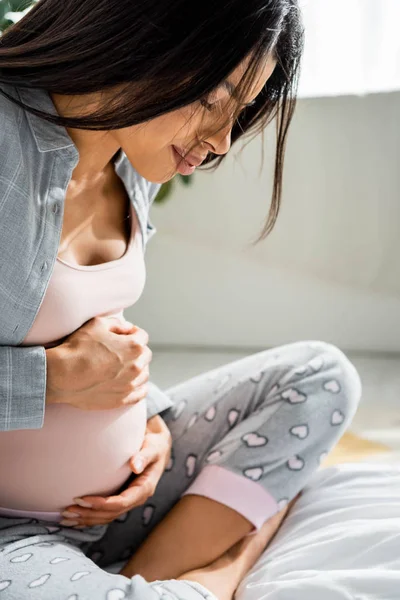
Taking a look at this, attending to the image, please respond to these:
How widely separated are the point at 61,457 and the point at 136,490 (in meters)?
0.11

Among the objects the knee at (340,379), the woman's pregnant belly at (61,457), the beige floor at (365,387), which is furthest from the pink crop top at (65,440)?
the beige floor at (365,387)

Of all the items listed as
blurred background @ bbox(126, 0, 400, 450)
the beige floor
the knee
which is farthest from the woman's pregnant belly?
blurred background @ bbox(126, 0, 400, 450)

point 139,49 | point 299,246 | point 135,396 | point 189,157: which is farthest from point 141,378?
point 299,246

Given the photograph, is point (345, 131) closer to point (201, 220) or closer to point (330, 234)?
point (330, 234)

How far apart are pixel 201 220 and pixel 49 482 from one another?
5.45ft

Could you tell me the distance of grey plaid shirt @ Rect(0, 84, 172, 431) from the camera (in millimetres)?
860

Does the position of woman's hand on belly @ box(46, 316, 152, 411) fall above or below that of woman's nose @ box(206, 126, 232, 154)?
below

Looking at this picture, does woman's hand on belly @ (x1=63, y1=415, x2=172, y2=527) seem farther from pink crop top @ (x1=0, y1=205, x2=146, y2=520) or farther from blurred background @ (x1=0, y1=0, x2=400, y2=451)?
blurred background @ (x1=0, y1=0, x2=400, y2=451)

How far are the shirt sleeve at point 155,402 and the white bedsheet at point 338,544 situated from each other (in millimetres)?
228

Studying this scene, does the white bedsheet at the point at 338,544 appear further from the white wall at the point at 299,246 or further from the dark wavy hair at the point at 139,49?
the white wall at the point at 299,246

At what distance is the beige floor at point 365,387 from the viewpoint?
5.61 ft

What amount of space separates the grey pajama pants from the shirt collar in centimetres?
42

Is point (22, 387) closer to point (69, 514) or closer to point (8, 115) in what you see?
point (69, 514)

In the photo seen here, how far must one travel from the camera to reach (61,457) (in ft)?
3.06
